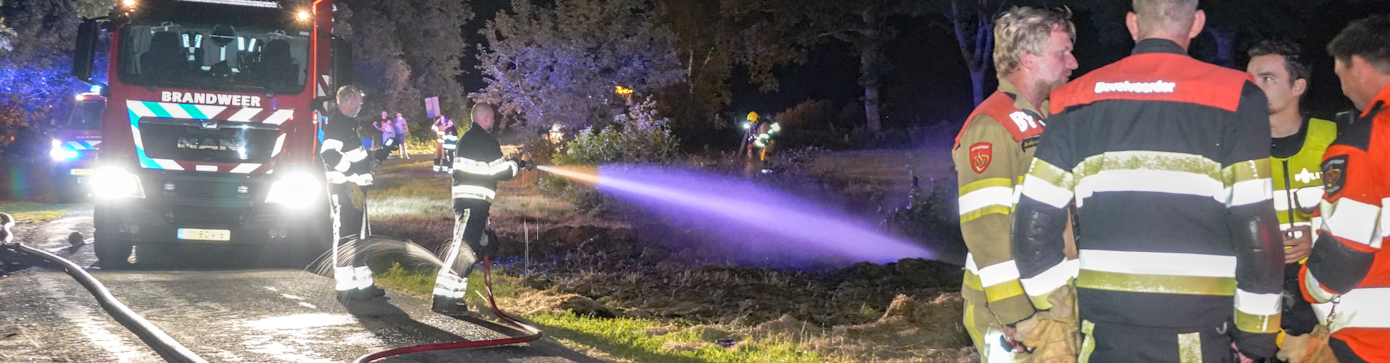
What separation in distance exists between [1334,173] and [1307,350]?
1.80ft

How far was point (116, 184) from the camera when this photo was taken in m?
10.5

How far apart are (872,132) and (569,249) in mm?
24249

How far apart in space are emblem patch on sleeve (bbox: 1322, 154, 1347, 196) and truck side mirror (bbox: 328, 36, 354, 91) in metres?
9.56

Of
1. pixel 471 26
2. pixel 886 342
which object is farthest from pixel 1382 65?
pixel 471 26

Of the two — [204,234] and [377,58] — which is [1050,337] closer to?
[204,234]

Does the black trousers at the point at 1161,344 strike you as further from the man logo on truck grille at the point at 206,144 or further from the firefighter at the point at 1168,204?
the man logo on truck grille at the point at 206,144

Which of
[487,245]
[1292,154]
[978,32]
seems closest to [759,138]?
[978,32]

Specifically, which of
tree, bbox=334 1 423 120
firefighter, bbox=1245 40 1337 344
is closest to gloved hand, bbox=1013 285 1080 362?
firefighter, bbox=1245 40 1337 344

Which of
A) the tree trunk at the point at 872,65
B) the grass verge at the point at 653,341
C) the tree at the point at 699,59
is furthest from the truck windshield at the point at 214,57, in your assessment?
the tree trunk at the point at 872,65

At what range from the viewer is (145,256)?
38.0 feet

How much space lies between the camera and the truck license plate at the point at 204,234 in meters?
10.6

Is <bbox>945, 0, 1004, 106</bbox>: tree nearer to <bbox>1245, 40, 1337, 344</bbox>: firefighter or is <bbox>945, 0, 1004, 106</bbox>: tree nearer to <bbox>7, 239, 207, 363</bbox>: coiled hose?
<bbox>7, 239, 207, 363</bbox>: coiled hose

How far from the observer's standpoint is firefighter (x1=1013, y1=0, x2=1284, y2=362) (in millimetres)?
2908

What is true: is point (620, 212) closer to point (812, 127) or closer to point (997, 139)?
point (997, 139)
